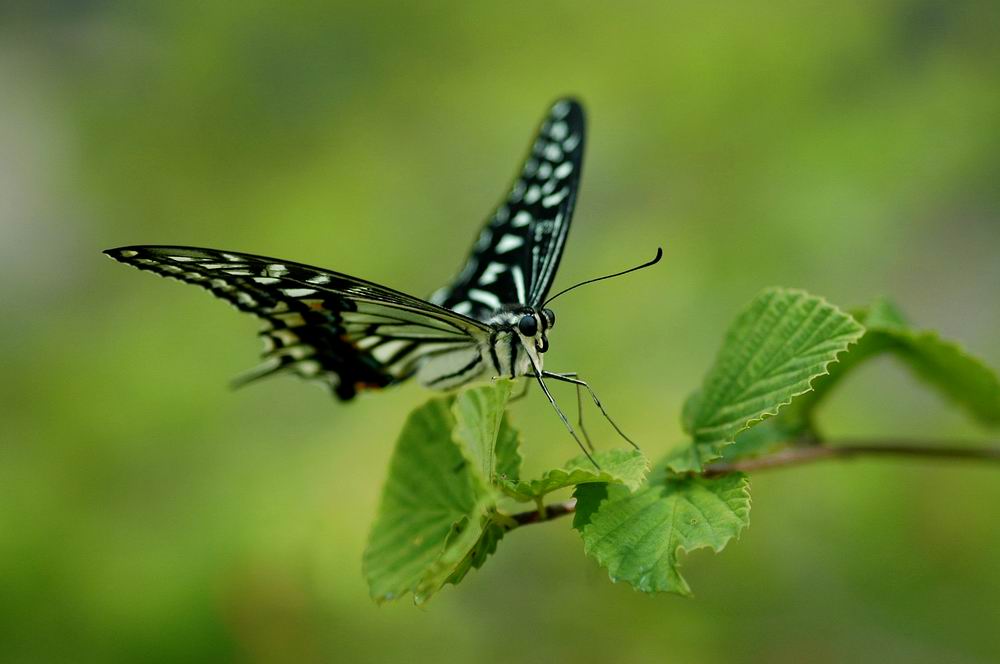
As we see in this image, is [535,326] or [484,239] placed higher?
[484,239]

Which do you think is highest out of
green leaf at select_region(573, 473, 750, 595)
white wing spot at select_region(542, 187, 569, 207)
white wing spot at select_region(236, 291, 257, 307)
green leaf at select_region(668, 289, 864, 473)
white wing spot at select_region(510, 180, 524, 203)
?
white wing spot at select_region(510, 180, 524, 203)

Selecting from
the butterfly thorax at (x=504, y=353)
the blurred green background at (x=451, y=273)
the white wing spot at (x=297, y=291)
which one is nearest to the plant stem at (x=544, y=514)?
the butterfly thorax at (x=504, y=353)

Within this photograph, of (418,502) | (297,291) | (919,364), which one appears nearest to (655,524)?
(418,502)

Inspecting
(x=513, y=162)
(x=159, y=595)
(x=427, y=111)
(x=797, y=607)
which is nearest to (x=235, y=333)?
(x=159, y=595)

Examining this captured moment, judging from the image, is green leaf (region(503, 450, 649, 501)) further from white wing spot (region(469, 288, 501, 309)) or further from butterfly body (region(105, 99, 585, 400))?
white wing spot (region(469, 288, 501, 309))

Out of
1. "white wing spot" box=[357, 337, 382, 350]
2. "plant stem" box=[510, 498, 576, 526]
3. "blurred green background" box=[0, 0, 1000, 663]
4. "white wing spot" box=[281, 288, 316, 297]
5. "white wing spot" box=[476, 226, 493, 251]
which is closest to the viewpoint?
"plant stem" box=[510, 498, 576, 526]

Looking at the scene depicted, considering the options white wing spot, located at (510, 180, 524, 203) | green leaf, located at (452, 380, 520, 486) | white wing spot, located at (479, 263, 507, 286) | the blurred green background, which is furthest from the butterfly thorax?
the blurred green background

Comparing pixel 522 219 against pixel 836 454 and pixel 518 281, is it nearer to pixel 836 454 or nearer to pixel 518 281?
pixel 518 281
